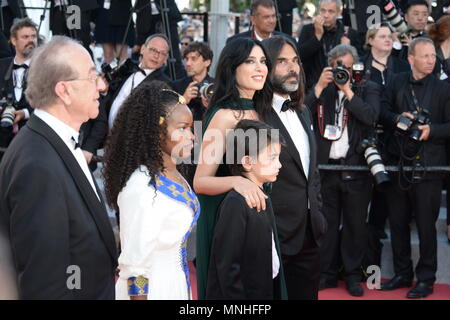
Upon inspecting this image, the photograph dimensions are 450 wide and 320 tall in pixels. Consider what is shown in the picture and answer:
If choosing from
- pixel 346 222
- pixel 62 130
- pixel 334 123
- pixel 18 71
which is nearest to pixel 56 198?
pixel 62 130

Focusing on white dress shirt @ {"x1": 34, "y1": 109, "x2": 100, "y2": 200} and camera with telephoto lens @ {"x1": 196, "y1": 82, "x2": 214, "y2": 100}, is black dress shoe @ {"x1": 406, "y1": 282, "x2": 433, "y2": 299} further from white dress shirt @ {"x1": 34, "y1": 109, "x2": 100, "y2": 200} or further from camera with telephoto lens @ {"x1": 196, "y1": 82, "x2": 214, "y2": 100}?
white dress shirt @ {"x1": 34, "y1": 109, "x2": 100, "y2": 200}

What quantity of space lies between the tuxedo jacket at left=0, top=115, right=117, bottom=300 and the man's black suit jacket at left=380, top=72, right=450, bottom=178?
3992 millimetres

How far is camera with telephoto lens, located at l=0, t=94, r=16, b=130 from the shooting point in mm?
6723

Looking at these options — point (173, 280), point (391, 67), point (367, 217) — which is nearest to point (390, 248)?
point (367, 217)

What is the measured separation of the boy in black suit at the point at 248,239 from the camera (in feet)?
10.9

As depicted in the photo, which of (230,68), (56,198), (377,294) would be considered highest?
(230,68)

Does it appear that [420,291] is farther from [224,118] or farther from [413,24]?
[224,118]

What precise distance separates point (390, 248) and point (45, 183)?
4725mm

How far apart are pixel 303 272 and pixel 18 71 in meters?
4.24

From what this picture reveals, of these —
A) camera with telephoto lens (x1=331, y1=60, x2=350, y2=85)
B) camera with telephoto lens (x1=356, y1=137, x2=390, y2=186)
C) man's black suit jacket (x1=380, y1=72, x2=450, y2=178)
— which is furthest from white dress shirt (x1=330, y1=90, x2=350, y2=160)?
man's black suit jacket (x1=380, y1=72, x2=450, y2=178)

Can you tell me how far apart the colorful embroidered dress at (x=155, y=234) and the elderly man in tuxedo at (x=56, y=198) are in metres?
0.26

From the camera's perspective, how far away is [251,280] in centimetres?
339

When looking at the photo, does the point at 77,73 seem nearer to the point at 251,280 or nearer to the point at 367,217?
the point at 251,280

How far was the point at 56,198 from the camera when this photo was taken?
246 centimetres
